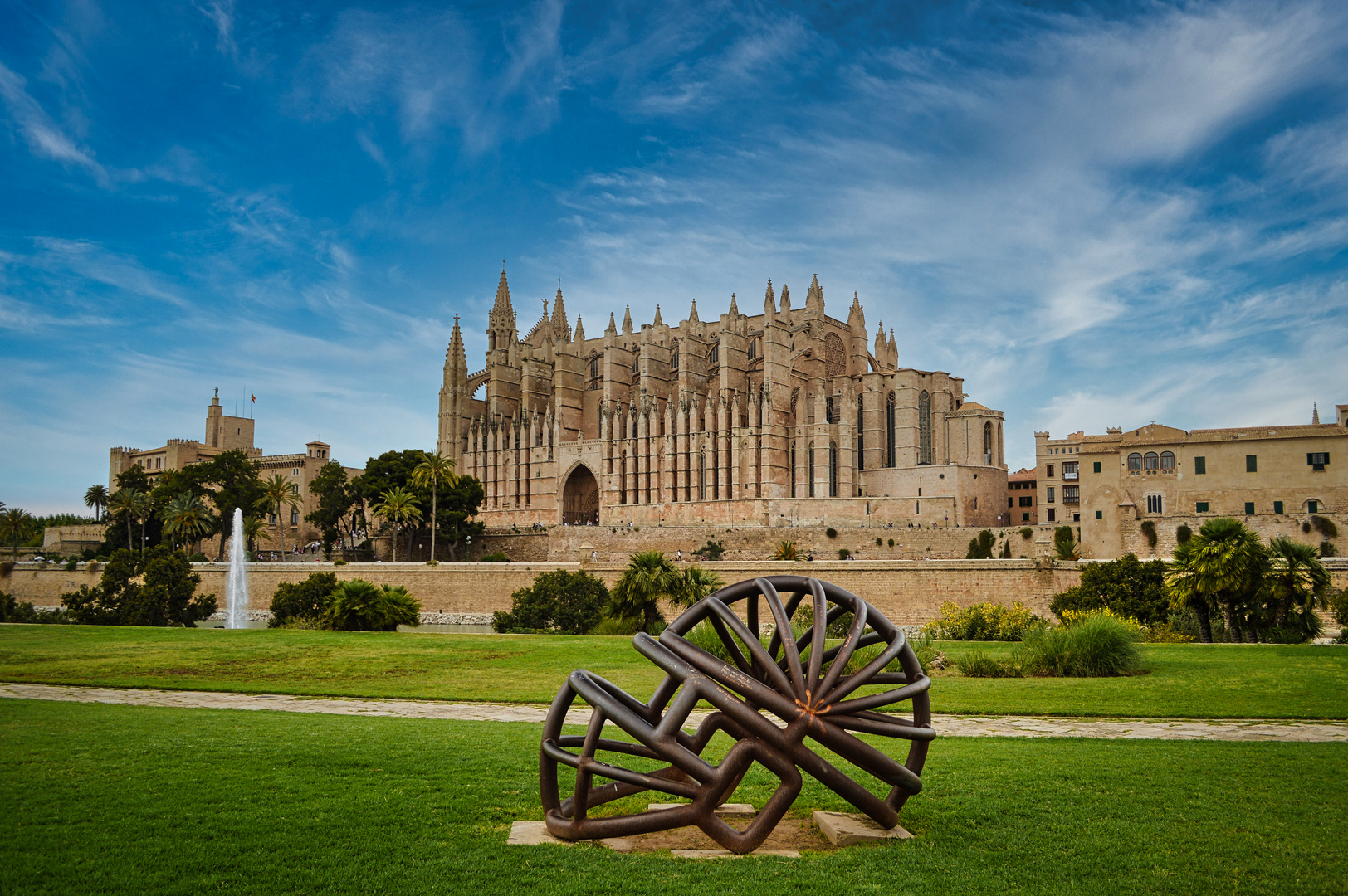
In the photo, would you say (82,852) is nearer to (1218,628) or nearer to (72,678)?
(72,678)

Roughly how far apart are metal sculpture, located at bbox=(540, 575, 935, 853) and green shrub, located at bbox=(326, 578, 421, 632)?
2261 centimetres

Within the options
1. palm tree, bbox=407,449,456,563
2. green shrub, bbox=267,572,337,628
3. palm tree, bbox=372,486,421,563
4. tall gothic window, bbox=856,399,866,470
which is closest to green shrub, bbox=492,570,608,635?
green shrub, bbox=267,572,337,628

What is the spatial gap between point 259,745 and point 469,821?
145 inches

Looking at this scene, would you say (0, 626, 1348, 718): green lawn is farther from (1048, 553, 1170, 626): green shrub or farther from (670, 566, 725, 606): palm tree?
(1048, 553, 1170, 626): green shrub

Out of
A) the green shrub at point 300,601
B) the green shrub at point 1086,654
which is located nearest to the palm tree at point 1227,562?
the green shrub at point 1086,654

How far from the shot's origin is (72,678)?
16.0 m

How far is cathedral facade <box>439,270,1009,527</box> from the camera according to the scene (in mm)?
56844

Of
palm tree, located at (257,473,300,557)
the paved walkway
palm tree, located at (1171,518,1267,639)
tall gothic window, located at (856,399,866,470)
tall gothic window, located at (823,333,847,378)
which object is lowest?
the paved walkway

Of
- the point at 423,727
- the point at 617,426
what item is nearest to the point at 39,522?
the point at 617,426

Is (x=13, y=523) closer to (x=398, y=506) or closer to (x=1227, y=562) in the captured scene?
(x=398, y=506)

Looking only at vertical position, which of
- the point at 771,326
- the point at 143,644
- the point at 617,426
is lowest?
the point at 143,644

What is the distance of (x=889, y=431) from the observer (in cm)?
5994

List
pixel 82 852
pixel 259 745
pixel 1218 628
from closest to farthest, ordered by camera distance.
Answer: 1. pixel 82 852
2. pixel 259 745
3. pixel 1218 628

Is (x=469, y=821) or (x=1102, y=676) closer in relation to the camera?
(x=469, y=821)
